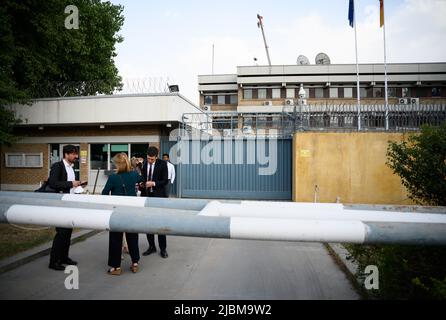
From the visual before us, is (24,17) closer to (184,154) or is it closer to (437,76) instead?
(184,154)

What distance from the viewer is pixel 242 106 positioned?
121 ft

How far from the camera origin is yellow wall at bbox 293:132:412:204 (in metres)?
10.3

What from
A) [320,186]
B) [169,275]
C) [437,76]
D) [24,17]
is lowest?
[169,275]

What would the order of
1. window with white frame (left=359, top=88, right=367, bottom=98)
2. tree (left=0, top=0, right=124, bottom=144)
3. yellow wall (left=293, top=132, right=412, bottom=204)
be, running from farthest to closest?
window with white frame (left=359, top=88, right=367, bottom=98), tree (left=0, top=0, right=124, bottom=144), yellow wall (left=293, top=132, right=412, bottom=204)

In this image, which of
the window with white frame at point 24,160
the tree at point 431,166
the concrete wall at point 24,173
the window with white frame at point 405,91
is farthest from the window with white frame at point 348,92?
the tree at point 431,166

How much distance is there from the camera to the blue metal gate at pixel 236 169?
12352mm

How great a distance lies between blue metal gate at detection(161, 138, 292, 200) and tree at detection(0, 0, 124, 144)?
7.17 m

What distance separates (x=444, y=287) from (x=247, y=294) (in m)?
2.35

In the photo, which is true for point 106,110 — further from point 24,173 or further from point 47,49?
point 24,173

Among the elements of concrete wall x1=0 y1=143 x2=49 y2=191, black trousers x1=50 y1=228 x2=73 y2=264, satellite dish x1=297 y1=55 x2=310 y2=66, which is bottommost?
black trousers x1=50 y1=228 x2=73 y2=264

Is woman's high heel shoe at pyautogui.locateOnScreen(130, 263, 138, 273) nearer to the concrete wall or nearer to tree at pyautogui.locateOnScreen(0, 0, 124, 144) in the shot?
tree at pyautogui.locateOnScreen(0, 0, 124, 144)

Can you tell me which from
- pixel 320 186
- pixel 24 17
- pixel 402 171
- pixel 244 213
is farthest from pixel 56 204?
pixel 24 17

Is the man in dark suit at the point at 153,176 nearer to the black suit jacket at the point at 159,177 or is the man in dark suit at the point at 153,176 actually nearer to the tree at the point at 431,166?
the black suit jacket at the point at 159,177

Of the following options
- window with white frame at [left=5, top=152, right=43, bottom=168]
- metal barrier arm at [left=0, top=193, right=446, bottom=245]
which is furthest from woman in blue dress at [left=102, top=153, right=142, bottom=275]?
window with white frame at [left=5, top=152, right=43, bottom=168]
